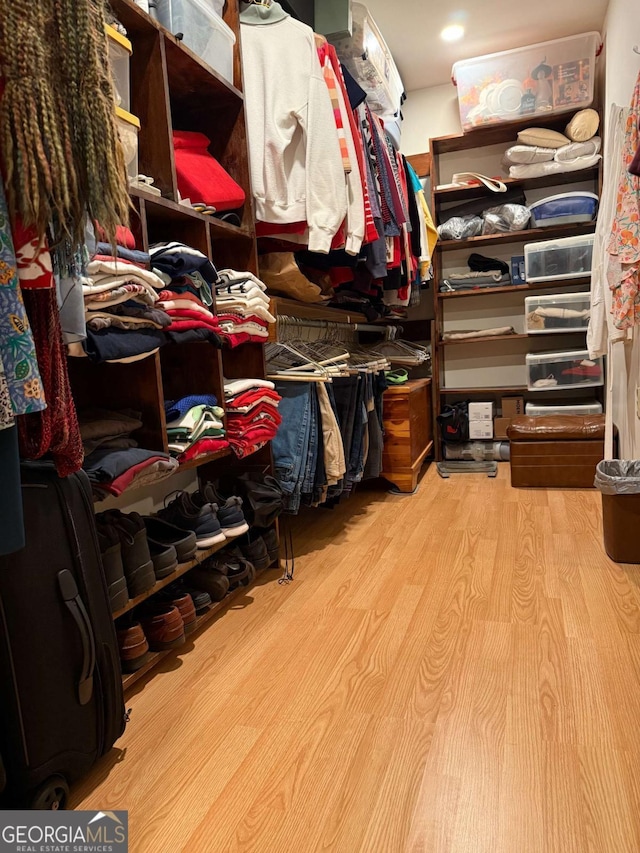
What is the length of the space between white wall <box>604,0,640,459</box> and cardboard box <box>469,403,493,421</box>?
996 millimetres

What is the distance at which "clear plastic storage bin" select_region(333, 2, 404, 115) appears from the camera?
8.68ft

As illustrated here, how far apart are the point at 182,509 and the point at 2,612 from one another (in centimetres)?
81

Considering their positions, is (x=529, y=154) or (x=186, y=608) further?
(x=529, y=154)

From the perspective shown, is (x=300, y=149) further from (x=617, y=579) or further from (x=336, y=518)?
(x=617, y=579)

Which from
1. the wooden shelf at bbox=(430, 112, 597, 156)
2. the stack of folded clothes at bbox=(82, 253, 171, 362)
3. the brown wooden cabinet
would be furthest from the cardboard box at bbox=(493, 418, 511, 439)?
the stack of folded clothes at bbox=(82, 253, 171, 362)

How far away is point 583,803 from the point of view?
100 centimetres

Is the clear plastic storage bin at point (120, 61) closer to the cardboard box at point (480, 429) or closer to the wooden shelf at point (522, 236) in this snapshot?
the wooden shelf at point (522, 236)

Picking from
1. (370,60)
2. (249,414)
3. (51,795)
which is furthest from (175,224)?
(370,60)

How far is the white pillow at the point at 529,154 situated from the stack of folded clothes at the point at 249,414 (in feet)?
8.71

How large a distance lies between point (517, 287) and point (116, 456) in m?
3.21

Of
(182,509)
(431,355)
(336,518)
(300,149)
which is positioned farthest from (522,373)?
(182,509)

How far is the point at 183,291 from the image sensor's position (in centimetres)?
153

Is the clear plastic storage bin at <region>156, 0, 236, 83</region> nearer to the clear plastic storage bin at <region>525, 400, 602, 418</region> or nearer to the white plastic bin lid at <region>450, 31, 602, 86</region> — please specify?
the white plastic bin lid at <region>450, 31, 602, 86</region>

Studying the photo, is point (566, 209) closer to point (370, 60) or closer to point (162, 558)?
point (370, 60)
